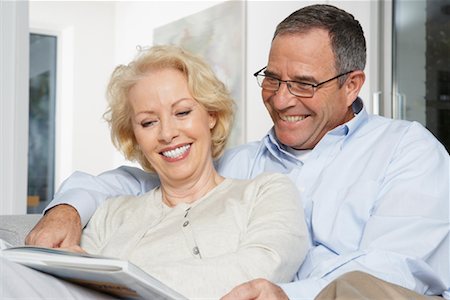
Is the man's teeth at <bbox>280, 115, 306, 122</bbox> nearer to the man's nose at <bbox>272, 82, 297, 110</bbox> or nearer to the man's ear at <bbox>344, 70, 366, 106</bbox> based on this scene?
the man's nose at <bbox>272, 82, 297, 110</bbox>

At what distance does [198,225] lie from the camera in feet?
5.63

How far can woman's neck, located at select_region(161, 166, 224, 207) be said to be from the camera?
192cm

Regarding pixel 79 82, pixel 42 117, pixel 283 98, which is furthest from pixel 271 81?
pixel 42 117

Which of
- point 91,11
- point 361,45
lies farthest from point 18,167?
point 91,11

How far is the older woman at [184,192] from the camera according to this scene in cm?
164

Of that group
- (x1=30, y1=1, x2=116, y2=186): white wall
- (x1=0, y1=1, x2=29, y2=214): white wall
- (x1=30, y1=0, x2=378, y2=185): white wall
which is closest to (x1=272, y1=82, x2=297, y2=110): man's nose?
(x1=0, y1=1, x2=29, y2=214): white wall

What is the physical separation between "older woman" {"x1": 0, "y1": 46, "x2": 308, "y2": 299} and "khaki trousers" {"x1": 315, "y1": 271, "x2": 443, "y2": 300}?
38 centimetres

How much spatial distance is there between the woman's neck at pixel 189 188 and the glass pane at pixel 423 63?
245 centimetres

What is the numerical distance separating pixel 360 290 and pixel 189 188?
2.84 feet

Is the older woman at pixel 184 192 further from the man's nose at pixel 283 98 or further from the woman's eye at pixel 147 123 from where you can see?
the man's nose at pixel 283 98

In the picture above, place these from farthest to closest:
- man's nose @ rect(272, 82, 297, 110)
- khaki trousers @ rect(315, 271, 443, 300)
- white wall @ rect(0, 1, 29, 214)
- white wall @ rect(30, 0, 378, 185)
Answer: white wall @ rect(30, 0, 378, 185) < white wall @ rect(0, 1, 29, 214) < man's nose @ rect(272, 82, 297, 110) < khaki trousers @ rect(315, 271, 443, 300)

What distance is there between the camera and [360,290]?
1126 mm

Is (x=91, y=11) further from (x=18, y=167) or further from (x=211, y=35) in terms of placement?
(x=18, y=167)

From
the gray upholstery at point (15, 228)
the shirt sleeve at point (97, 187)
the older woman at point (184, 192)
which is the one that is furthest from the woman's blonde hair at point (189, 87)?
the gray upholstery at point (15, 228)
